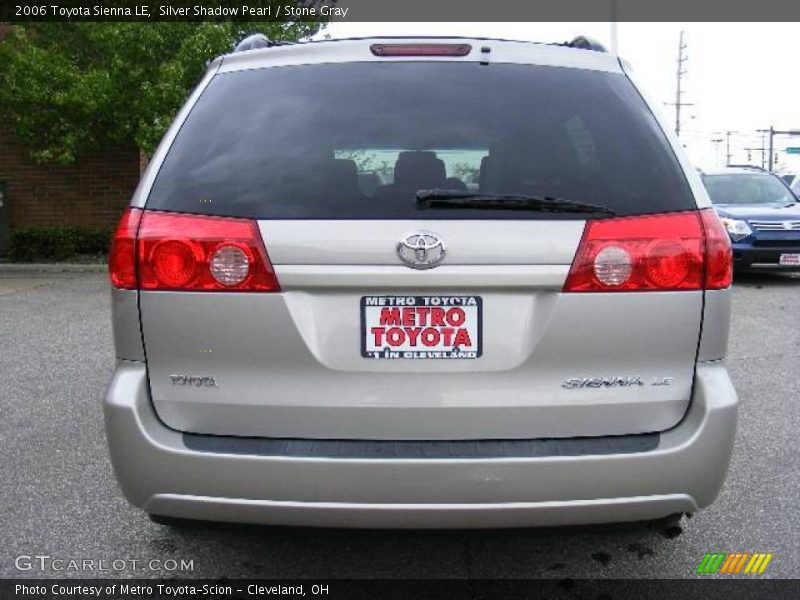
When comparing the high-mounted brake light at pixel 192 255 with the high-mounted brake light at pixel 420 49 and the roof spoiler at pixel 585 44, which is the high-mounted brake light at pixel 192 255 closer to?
the high-mounted brake light at pixel 420 49

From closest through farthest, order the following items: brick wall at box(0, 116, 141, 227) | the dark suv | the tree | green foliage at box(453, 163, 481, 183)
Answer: green foliage at box(453, 163, 481, 183) → the dark suv → the tree → brick wall at box(0, 116, 141, 227)

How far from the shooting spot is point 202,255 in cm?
223

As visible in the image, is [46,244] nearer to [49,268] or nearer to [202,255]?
[49,268]

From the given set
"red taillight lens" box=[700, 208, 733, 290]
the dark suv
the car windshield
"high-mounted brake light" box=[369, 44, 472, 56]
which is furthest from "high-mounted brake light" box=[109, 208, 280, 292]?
the car windshield

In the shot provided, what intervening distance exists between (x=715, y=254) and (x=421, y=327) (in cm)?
Result: 91

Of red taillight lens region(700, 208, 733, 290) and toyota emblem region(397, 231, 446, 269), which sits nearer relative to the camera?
toyota emblem region(397, 231, 446, 269)

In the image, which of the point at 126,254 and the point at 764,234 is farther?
the point at 764,234

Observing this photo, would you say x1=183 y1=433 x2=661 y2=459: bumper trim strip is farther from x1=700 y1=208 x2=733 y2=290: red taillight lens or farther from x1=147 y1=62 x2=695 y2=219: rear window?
x1=147 y1=62 x2=695 y2=219: rear window

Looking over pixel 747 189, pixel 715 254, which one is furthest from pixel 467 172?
pixel 747 189

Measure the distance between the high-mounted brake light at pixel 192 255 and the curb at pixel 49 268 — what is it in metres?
11.2

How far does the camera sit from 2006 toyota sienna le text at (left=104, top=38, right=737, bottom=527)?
2182 mm

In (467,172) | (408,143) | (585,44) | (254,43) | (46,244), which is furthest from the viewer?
(46,244)

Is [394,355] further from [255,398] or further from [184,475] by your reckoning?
[184,475]

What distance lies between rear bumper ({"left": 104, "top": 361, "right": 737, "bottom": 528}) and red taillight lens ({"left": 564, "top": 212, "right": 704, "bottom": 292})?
35cm
